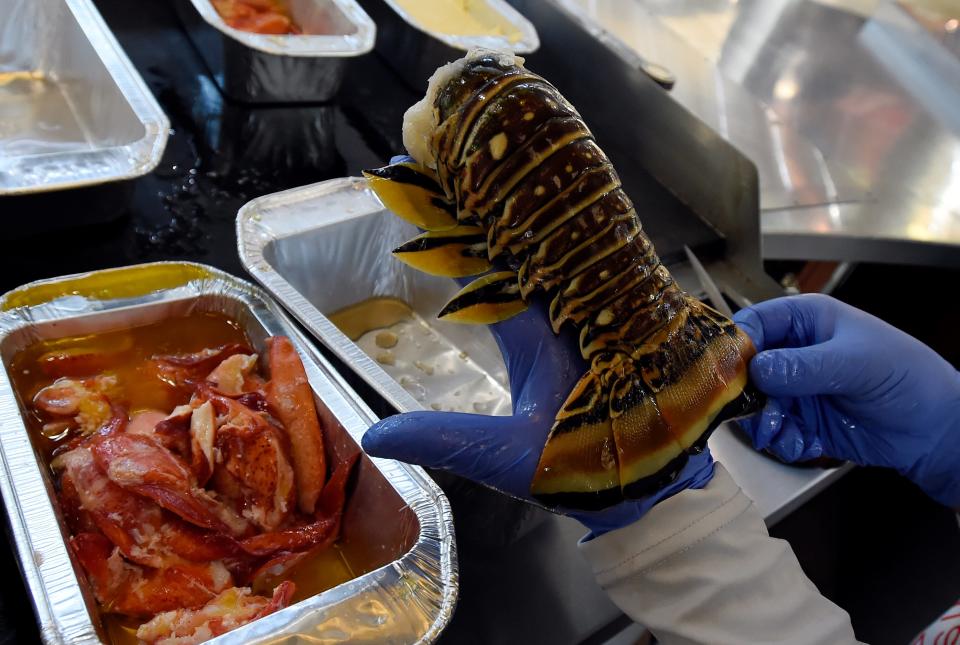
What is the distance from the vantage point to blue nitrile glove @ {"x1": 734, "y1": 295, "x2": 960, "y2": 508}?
1118mm

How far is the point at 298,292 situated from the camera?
1463 millimetres

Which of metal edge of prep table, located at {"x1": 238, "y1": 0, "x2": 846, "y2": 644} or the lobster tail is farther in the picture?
metal edge of prep table, located at {"x1": 238, "y1": 0, "x2": 846, "y2": 644}

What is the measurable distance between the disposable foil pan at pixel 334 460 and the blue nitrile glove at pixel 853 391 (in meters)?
0.57

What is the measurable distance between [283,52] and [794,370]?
148cm

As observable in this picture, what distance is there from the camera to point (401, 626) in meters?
0.96

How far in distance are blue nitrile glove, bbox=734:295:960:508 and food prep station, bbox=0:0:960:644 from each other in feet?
0.76

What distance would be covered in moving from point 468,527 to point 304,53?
131 centimetres

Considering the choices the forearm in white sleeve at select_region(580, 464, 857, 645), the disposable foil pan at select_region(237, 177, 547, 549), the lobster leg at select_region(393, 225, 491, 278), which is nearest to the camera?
the forearm in white sleeve at select_region(580, 464, 857, 645)

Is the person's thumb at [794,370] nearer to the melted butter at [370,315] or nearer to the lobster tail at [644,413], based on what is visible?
the lobster tail at [644,413]

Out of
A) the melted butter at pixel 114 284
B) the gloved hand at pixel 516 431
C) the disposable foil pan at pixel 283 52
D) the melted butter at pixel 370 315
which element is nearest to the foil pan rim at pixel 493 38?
the disposable foil pan at pixel 283 52

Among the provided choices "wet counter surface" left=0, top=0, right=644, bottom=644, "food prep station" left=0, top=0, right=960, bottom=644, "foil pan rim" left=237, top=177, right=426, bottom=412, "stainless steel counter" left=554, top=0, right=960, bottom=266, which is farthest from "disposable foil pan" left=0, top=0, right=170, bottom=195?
"stainless steel counter" left=554, top=0, right=960, bottom=266

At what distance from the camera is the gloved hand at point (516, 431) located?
36.5 inches

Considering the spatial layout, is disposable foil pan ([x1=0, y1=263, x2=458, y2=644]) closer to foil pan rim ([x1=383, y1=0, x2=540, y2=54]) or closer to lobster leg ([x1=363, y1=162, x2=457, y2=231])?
lobster leg ([x1=363, y1=162, x2=457, y2=231])

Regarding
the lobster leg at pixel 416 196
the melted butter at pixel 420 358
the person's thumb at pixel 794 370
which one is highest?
the person's thumb at pixel 794 370
